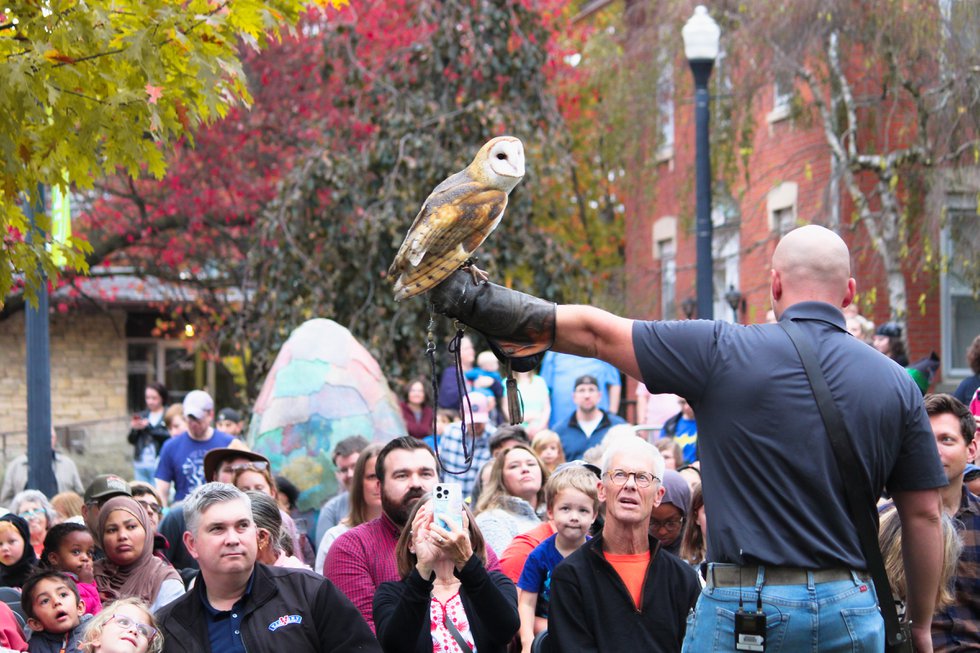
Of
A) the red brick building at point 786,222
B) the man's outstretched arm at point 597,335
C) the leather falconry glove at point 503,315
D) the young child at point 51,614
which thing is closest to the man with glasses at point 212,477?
the young child at point 51,614

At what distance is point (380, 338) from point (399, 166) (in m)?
2.02

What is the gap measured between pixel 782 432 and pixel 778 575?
375 millimetres

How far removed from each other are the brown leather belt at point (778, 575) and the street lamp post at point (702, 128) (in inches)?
298

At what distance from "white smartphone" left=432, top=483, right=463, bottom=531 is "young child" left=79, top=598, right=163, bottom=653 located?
1.10m

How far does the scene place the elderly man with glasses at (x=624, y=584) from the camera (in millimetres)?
5051

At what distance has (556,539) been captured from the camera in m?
6.02

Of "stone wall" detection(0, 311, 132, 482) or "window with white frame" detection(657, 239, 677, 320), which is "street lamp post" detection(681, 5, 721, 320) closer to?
"window with white frame" detection(657, 239, 677, 320)

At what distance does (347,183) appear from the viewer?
16.0 metres

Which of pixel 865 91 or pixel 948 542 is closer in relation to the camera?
pixel 948 542

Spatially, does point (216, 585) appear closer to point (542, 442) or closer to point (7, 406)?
point (542, 442)

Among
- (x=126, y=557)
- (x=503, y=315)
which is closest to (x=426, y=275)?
(x=503, y=315)

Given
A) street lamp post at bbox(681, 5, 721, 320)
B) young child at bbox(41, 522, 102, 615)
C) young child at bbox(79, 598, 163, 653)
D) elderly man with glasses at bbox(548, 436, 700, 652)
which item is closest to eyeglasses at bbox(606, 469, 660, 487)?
elderly man with glasses at bbox(548, 436, 700, 652)

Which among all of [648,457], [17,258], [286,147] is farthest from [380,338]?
[648,457]

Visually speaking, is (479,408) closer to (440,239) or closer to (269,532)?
(269,532)
